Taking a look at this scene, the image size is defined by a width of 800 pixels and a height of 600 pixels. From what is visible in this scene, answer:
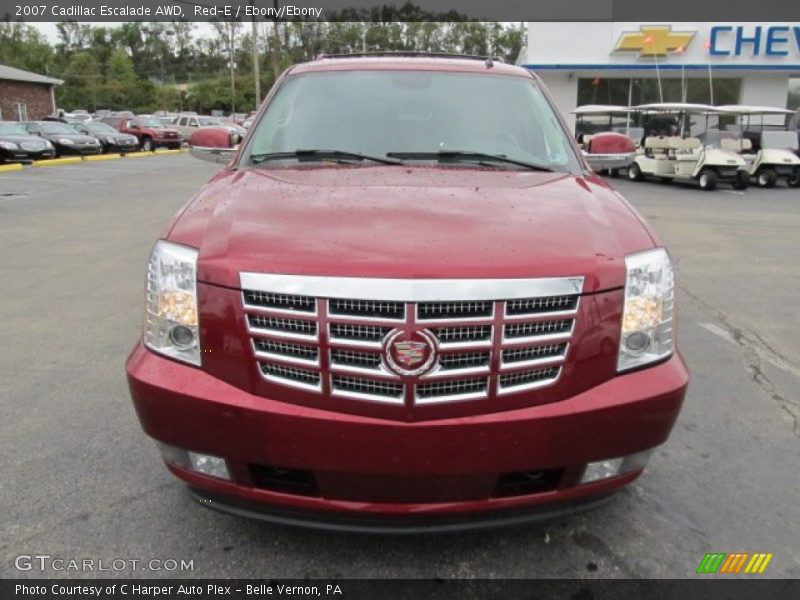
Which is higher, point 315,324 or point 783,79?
point 783,79

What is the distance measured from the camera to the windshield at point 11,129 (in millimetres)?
23547

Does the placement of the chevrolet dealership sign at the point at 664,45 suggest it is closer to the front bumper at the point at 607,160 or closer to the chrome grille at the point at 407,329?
the front bumper at the point at 607,160

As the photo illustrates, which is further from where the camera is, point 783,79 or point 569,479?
point 783,79

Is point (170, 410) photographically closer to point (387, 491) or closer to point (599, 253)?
point (387, 491)

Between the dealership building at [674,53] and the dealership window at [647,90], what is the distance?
15cm

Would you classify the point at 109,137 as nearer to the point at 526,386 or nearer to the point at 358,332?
the point at 358,332

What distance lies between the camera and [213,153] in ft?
15.1

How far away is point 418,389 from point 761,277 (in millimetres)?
6791

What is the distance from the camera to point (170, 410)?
7.30ft

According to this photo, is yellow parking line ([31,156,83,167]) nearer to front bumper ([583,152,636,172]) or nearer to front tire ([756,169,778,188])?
Answer: front tire ([756,169,778,188])

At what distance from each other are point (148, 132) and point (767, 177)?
27747 mm

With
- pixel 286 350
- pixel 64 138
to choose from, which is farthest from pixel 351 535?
pixel 64 138

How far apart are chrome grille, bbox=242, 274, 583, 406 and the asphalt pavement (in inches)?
26.5

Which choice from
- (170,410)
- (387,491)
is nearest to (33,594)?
(170,410)
